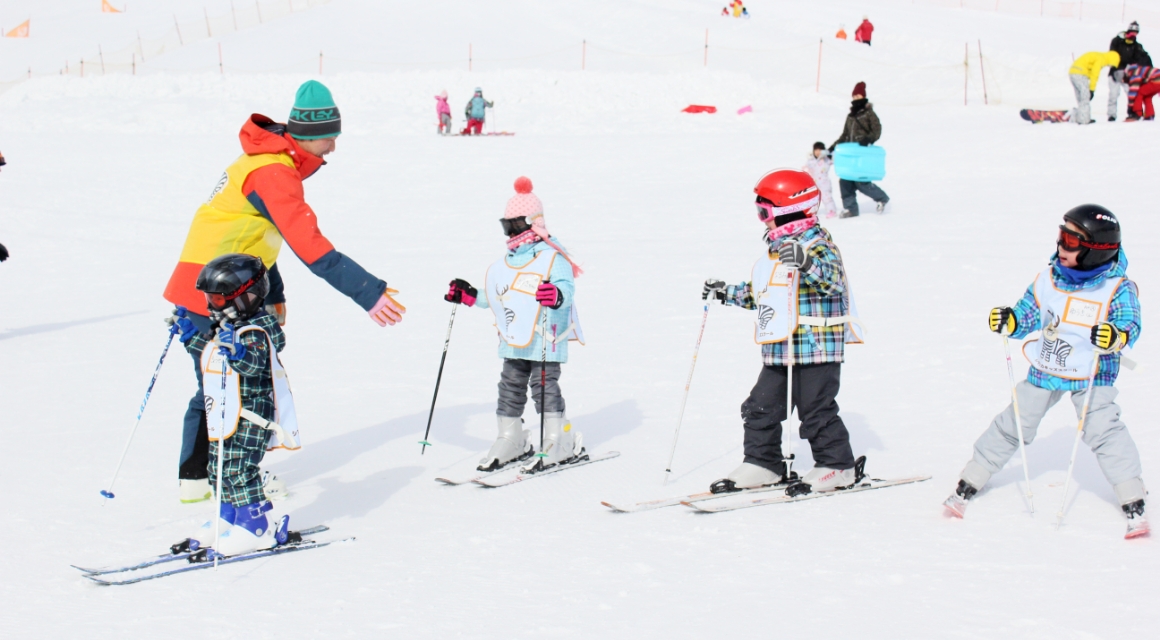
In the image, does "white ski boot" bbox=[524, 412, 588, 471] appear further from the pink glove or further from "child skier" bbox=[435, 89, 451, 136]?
"child skier" bbox=[435, 89, 451, 136]

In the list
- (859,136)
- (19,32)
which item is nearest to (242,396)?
(859,136)

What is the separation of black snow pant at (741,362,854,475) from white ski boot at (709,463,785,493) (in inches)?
1.5

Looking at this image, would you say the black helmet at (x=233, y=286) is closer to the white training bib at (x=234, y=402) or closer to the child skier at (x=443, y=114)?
the white training bib at (x=234, y=402)

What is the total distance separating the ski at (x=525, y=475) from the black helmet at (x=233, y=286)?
1.76 metres

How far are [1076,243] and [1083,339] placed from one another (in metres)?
0.45

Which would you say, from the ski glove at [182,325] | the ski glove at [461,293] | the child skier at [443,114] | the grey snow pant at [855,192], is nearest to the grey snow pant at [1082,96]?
the grey snow pant at [855,192]

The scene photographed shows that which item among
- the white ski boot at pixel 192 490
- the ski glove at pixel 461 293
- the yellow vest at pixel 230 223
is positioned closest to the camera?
the yellow vest at pixel 230 223

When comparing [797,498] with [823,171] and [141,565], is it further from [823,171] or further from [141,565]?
[823,171]

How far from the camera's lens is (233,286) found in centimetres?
427

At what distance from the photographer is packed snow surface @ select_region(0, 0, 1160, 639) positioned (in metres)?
3.80

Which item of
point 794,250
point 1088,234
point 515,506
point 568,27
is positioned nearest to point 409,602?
point 515,506

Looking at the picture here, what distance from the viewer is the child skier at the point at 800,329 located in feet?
16.5

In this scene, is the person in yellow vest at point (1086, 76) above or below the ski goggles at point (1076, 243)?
above

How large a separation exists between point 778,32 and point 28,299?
29660 millimetres
